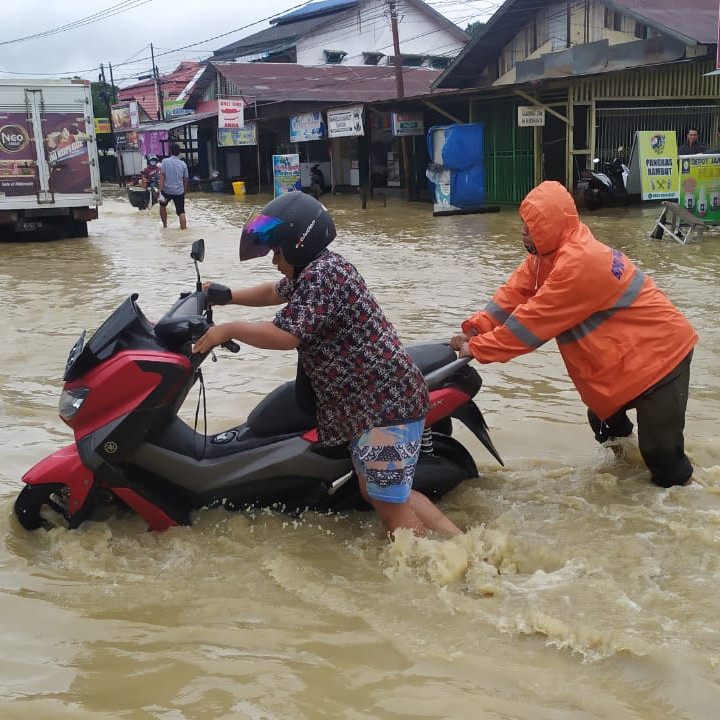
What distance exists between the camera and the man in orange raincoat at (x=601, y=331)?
11.4ft

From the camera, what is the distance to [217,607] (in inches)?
117

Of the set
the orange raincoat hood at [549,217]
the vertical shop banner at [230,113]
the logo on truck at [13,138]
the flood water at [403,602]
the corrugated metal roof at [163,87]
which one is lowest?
the flood water at [403,602]

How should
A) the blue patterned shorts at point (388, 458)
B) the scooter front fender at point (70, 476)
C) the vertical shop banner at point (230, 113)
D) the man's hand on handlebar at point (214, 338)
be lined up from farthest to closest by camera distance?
1. the vertical shop banner at point (230, 113)
2. the scooter front fender at point (70, 476)
3. the blue patterned shorts at point (388, 458)
4. the man's hand on handlebar at point (214, 338)

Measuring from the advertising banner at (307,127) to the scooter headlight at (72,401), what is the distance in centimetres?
2590

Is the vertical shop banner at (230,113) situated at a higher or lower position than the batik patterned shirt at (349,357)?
higher

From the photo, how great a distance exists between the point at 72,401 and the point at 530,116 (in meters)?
17.8

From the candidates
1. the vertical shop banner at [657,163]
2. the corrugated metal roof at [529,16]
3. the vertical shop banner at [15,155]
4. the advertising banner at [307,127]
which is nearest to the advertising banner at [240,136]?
the advertising banner at [307,127]

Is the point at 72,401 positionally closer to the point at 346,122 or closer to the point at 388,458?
the point at 388,458

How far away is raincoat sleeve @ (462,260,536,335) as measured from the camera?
3.91m

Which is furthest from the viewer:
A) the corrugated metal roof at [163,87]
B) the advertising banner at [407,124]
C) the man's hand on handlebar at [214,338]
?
the corrugated metal roof at [163,87]

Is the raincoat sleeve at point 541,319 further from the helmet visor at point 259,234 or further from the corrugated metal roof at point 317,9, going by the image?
the corrugated metal roof at point 317,9

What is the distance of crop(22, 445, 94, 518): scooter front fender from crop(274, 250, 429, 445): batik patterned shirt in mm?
944

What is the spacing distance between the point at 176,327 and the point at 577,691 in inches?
70.0

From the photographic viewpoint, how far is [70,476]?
3326 millimetres
